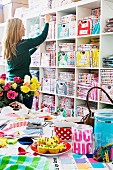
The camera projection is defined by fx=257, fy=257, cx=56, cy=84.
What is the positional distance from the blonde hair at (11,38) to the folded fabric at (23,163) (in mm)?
2230

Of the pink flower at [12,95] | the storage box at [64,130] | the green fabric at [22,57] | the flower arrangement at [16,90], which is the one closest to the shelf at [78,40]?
the green fabric at [22,57]

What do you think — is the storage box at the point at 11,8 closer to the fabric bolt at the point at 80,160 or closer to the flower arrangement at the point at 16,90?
the flower arrangement at the point at 16,90

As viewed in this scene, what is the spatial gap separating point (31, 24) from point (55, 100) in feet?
4.21

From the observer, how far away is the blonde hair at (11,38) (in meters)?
3.06

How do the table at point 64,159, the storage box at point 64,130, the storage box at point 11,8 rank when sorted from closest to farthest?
the table at point 64,159 < the storage box at point 64,130 < the storage box at point 11,8

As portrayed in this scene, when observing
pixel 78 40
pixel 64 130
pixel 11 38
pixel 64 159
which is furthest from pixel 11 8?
pixel 64 159

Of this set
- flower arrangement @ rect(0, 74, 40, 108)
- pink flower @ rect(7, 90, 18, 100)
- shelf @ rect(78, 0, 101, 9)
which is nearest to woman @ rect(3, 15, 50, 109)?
shelf @ rect(78, 0, 101, 9)

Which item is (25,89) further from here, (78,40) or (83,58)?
(78,40)

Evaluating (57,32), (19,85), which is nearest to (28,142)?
(19,85)

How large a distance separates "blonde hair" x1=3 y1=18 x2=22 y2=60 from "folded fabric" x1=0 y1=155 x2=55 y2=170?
7.32ft

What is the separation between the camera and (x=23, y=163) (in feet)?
3.04

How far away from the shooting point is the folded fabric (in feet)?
2.88

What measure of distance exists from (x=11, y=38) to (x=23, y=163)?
2.33 metres

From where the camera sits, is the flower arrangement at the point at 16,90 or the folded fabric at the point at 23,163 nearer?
the folded fabric at the point at 23,163
